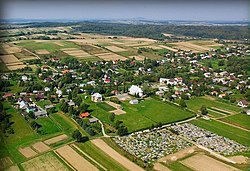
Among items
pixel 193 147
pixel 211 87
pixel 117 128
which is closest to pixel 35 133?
pixel 117 128

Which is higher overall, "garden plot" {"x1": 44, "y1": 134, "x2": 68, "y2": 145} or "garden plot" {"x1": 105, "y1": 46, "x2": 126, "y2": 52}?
"garden plot" {"x1": 105, "y1": 46, "x2": 126, "y2": 52}

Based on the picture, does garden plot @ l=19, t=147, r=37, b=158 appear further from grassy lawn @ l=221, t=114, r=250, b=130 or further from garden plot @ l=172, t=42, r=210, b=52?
garden plot @ l=172, t=42, r=210, b=52

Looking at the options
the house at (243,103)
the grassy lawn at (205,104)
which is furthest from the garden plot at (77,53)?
the house at (243,103)

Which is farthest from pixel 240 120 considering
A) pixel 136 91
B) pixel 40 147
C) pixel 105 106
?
pixel 40 147

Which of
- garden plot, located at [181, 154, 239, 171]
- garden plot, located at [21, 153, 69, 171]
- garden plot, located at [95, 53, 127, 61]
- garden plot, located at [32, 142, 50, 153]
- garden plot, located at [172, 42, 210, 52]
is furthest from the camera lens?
garden plot, located at [172, 42, 210, 52]

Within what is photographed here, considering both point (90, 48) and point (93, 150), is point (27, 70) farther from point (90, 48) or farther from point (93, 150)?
point (93, 150)

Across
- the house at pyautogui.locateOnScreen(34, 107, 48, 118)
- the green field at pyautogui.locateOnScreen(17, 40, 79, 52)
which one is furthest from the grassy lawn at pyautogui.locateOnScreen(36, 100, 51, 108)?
the green field at pyautogui.locateOnScreen(17, 40, 79, 52)
